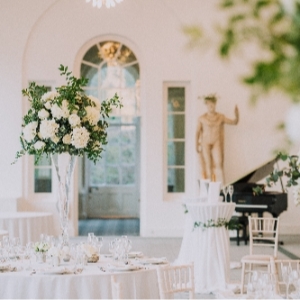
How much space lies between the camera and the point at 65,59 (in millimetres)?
14008

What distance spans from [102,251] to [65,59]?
172 inches

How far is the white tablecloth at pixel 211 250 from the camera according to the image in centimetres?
800

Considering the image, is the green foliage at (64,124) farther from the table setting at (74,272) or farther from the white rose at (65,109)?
the table setting at (74,272)

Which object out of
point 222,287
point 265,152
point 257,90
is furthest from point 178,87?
point 257,90

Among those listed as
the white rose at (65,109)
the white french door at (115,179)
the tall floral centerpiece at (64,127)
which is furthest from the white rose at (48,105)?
the white french door at (115,179)

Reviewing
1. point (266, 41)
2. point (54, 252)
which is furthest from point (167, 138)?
point (266, 41)

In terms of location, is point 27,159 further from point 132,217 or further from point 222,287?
point 222,287

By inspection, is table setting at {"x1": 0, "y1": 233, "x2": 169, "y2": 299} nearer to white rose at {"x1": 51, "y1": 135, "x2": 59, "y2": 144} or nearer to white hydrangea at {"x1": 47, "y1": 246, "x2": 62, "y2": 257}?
white hydrangea at {"x1": 47, "y1": 246, "x2": 62, "y2": 257}

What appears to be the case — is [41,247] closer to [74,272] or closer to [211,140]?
[74,272]

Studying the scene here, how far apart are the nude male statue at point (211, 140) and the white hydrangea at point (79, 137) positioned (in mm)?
8076

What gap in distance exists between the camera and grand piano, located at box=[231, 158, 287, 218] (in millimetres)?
12258

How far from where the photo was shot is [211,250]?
800cm

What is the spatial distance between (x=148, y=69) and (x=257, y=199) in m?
3.61

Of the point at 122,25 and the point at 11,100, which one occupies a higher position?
the point at 122,25
